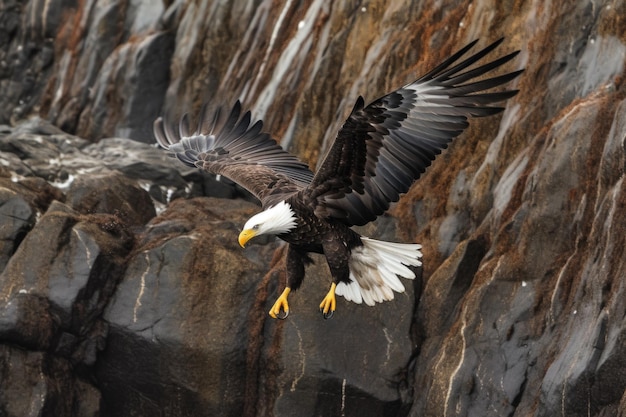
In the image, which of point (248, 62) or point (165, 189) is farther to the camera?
point (248, 62)

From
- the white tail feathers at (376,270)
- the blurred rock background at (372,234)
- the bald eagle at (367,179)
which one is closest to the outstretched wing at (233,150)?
the bald eagle at (367,179)

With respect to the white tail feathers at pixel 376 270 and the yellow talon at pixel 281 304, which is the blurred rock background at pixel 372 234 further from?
the yellow talon at pixel 281 304

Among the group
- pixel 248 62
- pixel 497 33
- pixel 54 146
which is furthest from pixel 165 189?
pixel 497 33

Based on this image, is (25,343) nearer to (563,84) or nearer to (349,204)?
(349,204)

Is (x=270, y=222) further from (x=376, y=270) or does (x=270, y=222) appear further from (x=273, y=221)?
(x=376, y=270)

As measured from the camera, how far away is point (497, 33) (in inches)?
402

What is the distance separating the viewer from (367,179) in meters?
7.68

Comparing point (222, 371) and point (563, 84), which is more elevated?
point (563, 84)

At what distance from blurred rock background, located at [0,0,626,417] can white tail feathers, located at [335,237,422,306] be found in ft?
2.12

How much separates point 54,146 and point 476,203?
4.98 metres

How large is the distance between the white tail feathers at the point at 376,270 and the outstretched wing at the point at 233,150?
0.81m

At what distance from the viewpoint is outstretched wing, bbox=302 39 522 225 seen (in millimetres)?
7156

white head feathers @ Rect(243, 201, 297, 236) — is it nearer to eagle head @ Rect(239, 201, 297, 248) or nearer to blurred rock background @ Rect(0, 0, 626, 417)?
eagle head @ Rect(239, 201, 297, 248)

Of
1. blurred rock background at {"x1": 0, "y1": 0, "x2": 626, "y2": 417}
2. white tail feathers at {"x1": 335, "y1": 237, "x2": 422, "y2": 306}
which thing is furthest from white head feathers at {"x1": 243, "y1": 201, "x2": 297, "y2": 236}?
blurred rock background at {"x1": 0, "y1": 0, "x2": 626, "y2": 417}
